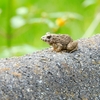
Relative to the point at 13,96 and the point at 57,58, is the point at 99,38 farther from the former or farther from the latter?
the point at 13,96


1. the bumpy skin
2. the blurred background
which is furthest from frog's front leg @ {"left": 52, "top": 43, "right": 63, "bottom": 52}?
the blurred background

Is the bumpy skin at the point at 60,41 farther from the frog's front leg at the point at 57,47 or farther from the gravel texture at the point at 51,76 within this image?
the gravel texture at the point at 51,76

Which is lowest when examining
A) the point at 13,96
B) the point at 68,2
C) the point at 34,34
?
the point at 13,96

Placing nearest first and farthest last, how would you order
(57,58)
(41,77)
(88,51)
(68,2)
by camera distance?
(41,77) < (57,58) < (88,51) < (68,2)

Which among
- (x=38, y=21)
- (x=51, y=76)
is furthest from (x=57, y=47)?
(x=38, y=21)

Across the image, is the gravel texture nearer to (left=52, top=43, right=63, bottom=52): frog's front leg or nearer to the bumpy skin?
(left=52, top=43, right=63, bottom=52): frog's front leg

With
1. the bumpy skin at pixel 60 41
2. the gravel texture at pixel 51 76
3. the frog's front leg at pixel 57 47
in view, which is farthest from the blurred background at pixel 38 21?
the gravel texture at pixel 51 76

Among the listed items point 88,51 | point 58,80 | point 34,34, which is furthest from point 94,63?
point 34,34

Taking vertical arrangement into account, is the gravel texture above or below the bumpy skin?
below
